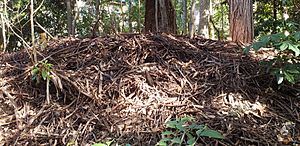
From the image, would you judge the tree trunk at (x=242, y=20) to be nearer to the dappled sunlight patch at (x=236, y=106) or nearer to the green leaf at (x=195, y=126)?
the dappled sunlight patch at (x=236, y=106)

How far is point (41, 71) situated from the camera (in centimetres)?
245

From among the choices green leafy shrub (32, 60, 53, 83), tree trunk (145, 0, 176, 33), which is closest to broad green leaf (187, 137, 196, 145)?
green leafy shrub (32, 60, 53, 83)

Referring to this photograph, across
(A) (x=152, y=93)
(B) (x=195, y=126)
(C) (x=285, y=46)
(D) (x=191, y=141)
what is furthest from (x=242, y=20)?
(D) (x=191, y=141)

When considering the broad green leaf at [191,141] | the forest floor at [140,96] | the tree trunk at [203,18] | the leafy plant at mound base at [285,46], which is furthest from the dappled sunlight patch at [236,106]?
the tree trunk at [203,18]

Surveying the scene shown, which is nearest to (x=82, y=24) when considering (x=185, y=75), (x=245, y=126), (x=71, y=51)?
(x=71, y=51)

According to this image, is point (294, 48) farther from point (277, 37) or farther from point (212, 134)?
point (212, 134)

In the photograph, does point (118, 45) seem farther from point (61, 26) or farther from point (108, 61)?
point (61, 26)

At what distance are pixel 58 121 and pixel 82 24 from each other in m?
7.94

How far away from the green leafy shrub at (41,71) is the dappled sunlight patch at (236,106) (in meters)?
1.29

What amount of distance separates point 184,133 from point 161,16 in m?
2.80

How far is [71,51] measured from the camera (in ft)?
9.93

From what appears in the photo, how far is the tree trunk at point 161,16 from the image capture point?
4.46 meters

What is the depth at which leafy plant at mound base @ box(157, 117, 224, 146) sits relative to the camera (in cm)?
195

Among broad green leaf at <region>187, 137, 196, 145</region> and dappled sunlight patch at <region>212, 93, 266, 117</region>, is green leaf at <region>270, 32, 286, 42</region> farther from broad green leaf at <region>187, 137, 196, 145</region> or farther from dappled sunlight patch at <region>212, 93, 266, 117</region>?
broad green leaf at <region>187, 137, 196, 145</region>
